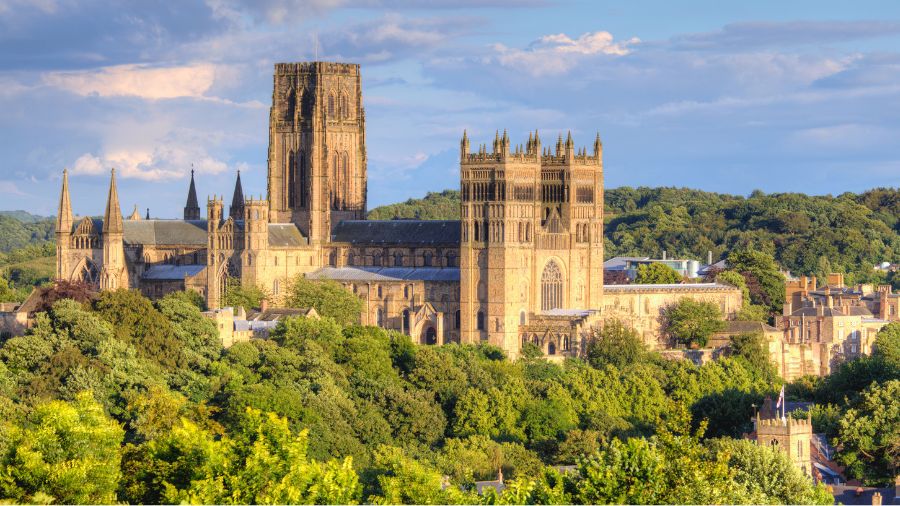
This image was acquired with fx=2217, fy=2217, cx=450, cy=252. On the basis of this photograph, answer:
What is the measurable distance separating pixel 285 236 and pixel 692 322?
2408 centimetres

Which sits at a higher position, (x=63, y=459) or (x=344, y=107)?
(x=344, y=107)

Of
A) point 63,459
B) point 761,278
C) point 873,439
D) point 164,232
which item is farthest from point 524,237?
point 63,459

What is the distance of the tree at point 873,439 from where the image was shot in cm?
8269

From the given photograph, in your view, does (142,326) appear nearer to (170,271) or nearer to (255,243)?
(255,243)

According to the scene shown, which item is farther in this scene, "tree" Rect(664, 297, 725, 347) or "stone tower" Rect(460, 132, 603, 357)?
"tree" Rect(664, 297, 725, 347)

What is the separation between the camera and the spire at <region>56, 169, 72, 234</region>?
→ 13025 centimetres

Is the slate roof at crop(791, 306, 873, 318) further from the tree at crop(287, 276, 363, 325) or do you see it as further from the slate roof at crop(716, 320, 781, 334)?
the tree at crop(287, 276, 363, 325)

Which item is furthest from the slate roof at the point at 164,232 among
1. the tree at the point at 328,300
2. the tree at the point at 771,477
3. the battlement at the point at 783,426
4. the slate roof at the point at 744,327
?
the tree at the point at 771,477

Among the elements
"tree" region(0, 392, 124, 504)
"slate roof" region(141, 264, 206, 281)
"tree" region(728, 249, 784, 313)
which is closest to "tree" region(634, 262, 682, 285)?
"tree" region(728, 249, 784, 313)

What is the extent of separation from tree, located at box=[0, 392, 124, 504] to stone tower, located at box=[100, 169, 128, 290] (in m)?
56.4

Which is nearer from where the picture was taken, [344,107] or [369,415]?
[369,415]

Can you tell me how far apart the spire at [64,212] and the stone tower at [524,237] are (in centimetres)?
2550

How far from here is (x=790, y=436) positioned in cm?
8088

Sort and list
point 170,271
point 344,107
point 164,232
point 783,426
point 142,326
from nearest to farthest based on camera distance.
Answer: point 783,426 → point 142,326 → point 170,271 → point 164,232 → point 344,107
